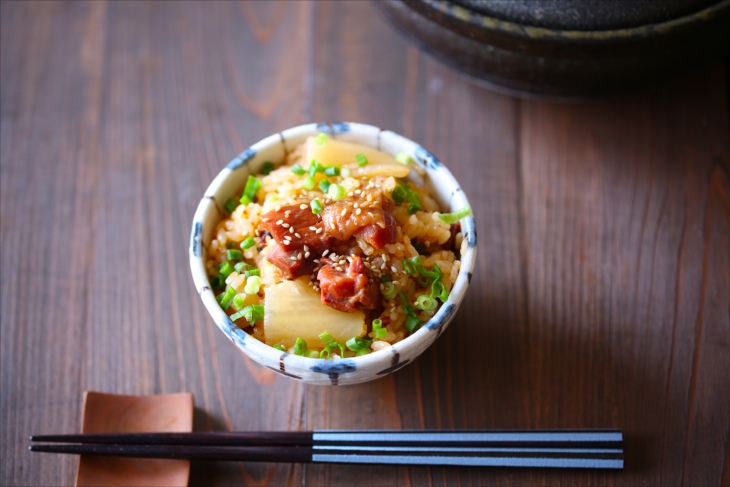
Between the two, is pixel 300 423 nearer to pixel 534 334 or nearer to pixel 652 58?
pixel 534 334

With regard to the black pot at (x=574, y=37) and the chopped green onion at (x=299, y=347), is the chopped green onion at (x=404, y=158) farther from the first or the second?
the chopped green onion at (x=299, y=347)

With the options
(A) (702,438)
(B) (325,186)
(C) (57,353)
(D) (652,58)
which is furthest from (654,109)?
(C) (57,353)

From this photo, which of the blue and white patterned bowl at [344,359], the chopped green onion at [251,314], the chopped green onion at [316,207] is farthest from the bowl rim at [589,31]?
the chopped green onion at [251,314]

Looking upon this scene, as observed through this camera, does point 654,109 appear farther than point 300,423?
Yes

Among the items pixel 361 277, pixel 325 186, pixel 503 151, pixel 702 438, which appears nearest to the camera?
pixel 361 277

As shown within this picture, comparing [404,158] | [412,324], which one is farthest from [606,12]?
[412,324]

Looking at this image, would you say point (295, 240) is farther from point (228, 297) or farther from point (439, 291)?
point (439, 291)
